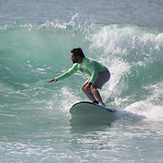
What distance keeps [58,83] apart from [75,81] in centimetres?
47

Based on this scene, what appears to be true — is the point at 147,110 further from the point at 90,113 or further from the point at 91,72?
the point at 91,72

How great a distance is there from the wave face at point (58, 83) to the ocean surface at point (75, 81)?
0.02 metres

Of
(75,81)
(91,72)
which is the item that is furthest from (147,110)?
(75,81)

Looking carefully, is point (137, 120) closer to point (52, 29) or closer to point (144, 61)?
point (144, 61)

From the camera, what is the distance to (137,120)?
515 inches

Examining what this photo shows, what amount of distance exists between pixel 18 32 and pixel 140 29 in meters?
3.75

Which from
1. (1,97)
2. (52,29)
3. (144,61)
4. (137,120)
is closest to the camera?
(137,120)

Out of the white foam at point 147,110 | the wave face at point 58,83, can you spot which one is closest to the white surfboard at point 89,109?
the wave face at point 58,83

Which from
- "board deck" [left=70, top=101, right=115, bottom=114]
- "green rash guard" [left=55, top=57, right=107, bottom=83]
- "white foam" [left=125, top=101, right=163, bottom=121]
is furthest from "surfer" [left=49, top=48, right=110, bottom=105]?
"white foam" [left=125, top=101, right=163, bottom=121]

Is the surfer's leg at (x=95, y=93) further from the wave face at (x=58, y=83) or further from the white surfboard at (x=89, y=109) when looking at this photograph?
the wave face at (x=58, y=83)

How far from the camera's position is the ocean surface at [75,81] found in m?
10.9

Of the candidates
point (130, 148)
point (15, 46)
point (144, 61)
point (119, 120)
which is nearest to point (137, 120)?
point (119, 120)

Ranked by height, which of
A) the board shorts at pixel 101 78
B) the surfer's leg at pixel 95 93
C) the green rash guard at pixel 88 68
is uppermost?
the green rash guard at pixel 88 68

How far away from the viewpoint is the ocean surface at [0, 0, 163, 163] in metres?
10.9
